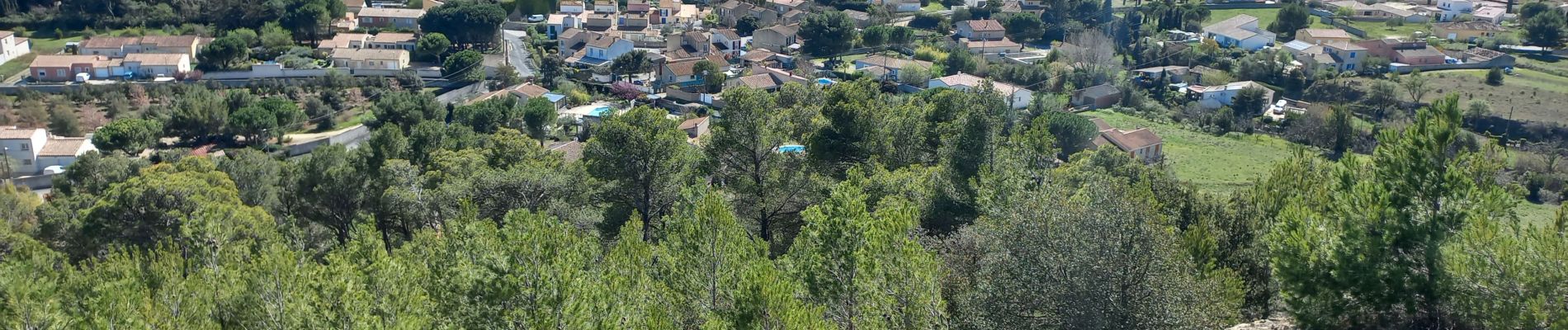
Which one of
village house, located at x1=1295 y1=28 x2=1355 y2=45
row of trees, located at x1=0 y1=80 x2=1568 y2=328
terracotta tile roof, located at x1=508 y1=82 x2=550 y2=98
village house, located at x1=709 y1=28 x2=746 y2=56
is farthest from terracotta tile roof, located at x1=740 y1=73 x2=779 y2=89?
village house, located at x1=1295 y1=28 x2=1355 y2=45

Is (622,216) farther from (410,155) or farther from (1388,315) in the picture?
(1388,315)

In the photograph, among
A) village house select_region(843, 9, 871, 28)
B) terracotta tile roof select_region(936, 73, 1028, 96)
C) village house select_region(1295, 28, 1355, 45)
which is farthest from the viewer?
village house select_region(843, 9, 871, 28)

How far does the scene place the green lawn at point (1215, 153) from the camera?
35.0 meters

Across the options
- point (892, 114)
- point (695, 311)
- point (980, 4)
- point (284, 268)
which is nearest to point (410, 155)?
point (892, 114)

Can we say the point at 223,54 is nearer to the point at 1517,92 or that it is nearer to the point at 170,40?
the point at 170,40

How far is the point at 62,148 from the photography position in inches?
1464

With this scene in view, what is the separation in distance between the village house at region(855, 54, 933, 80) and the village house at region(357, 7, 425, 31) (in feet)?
76.9

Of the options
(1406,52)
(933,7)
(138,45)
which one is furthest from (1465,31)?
(138,45)

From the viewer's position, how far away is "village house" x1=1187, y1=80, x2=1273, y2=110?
45250mm

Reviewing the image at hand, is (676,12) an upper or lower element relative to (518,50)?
upper

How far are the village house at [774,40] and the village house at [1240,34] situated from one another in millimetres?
21309

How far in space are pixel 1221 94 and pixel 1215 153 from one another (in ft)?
26.1

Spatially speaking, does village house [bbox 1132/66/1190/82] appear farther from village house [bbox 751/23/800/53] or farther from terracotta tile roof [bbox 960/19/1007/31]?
village house [bbox 751/23/800/53]

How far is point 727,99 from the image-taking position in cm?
2192
